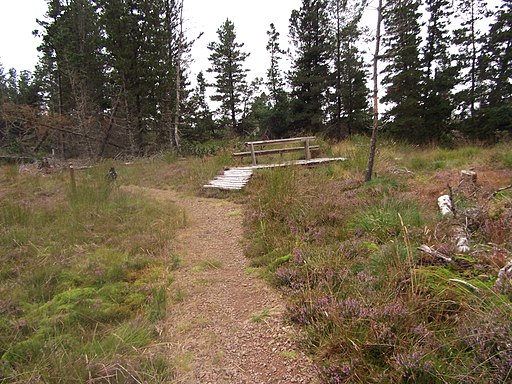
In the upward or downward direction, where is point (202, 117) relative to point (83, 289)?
upward

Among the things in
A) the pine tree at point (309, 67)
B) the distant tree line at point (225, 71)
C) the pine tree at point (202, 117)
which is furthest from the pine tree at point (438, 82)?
the pine tree at point (202, 117)

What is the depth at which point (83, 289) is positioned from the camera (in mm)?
2832

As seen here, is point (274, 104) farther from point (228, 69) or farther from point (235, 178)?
point (235, 178)

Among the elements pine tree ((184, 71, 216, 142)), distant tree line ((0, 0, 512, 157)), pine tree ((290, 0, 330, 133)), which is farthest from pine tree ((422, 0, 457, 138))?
pine tree ((184, 71, 216, 142))

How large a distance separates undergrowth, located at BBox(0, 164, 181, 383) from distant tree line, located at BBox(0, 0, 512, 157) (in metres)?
10.1

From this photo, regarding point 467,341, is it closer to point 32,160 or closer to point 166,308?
point 166,308

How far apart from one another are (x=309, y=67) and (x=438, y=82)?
9334 mm

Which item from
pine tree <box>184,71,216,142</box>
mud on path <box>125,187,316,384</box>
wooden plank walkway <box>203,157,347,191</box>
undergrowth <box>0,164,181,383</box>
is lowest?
mud on path <box>125,187,316,384</box>

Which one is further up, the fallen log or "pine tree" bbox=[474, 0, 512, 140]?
"pine tree" bbox=[474, 0, 512, 140]

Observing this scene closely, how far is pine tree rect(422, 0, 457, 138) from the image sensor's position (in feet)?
66.5

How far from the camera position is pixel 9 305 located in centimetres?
255

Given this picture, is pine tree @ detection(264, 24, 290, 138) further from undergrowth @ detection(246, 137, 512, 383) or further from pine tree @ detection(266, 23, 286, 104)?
undergrowth @ detection(246, 137, 512, 383)

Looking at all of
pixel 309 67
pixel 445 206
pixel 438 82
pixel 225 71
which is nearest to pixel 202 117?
pixel 225 71

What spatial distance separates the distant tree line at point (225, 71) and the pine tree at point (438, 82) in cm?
7
